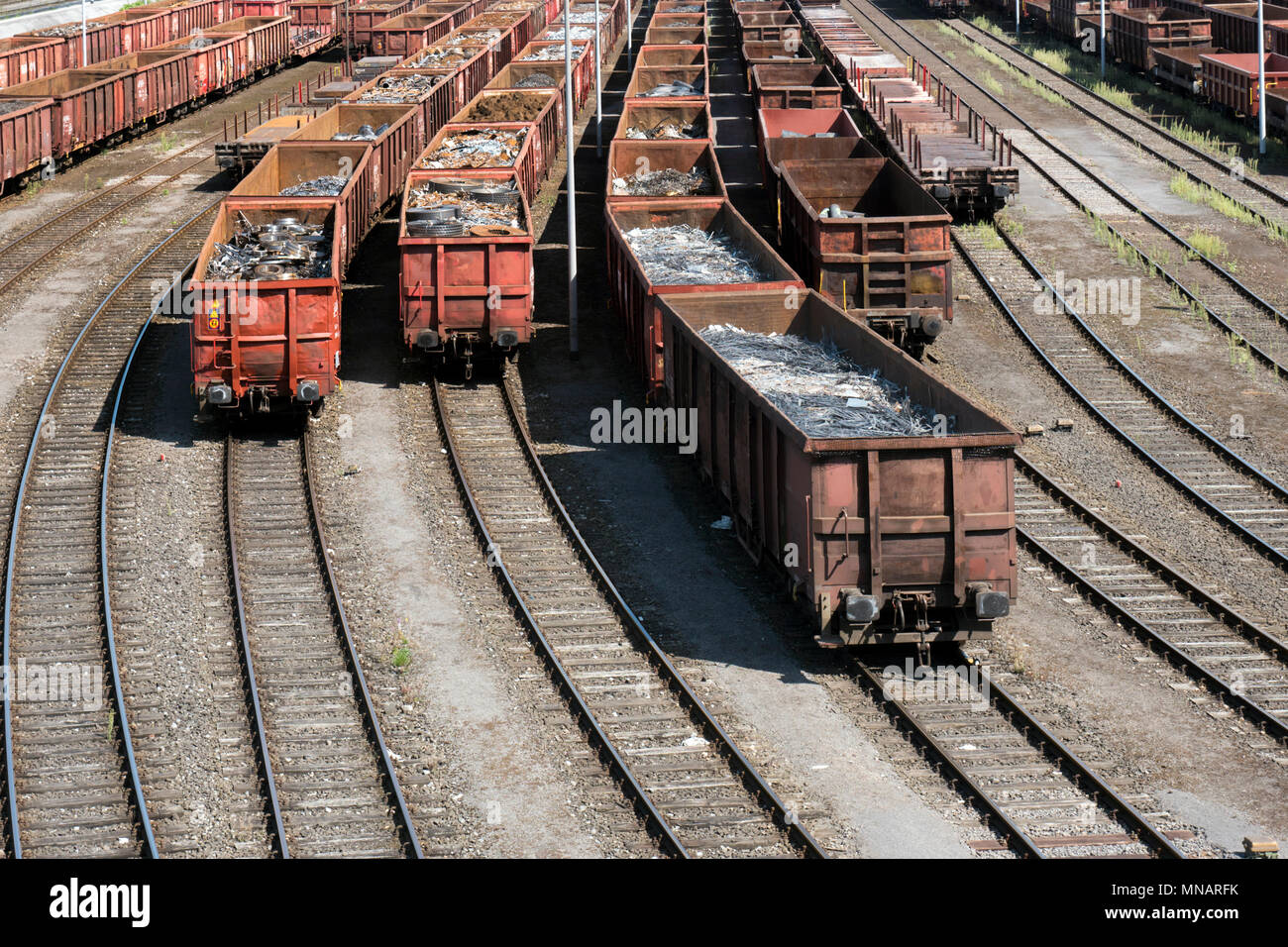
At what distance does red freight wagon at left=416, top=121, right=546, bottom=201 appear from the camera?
90.0ft

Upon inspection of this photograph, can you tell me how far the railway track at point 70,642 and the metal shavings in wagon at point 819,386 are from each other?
7224 mm

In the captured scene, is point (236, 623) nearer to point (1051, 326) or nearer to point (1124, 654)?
point (1124, 654)

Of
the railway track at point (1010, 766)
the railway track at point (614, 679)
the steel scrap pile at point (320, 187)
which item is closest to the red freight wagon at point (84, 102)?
the steel scrap pile at point (320, 187)

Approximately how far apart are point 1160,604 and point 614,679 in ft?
20.6

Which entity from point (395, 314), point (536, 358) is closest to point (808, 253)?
point (536, 358)

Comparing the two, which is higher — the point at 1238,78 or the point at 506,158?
the point at 1238,78

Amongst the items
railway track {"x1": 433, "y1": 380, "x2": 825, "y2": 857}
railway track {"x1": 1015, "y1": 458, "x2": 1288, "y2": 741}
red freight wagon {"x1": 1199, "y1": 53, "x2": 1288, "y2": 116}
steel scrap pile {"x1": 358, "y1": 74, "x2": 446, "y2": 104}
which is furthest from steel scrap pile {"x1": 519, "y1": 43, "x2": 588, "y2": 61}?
railway track {"x1": 1015, "y1": 458, "x2": 1288, "y2": 741}

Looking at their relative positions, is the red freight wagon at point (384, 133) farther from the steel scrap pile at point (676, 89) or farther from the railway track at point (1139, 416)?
the railway track at point (1139, 416)

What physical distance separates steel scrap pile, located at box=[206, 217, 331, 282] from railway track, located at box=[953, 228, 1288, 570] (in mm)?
12439

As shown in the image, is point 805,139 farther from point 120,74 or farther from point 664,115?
point 120,74

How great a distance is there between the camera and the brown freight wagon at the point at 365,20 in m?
59.1

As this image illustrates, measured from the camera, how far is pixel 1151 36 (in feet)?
165

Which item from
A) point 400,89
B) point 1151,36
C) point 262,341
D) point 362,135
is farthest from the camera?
point 1151,36
